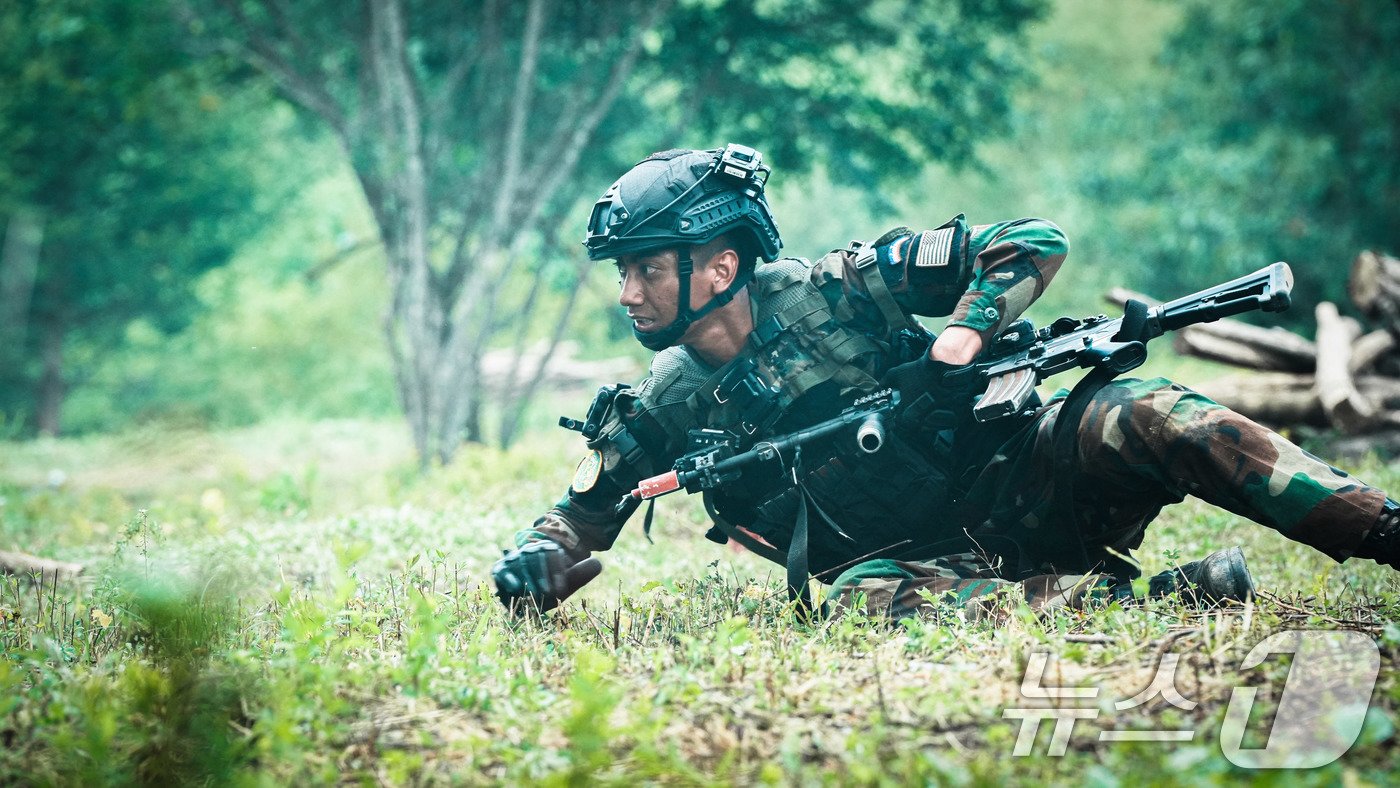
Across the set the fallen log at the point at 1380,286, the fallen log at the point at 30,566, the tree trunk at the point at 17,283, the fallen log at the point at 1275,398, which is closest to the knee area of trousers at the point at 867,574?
the fallen log at the point at 30,566

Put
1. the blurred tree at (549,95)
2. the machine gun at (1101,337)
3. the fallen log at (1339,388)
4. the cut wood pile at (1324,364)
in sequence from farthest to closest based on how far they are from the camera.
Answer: the blurred tree at (549,95), the cut wood pile at (1324,364), the fallen log at (1339,388), the machine gun at (1101,337)

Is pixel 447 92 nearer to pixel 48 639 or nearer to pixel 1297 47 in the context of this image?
pixel 48 639

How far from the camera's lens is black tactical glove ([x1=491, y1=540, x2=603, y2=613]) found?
14.0 feet

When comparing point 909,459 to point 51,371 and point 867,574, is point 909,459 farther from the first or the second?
point 51,371

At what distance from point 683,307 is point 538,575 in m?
1.22

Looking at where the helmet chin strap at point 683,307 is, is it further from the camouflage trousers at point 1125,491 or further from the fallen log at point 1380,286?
the fallen log at point 1380,286

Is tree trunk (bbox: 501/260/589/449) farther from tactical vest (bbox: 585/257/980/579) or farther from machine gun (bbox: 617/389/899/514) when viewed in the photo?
machine gun (bbox: 617/389/899/514)

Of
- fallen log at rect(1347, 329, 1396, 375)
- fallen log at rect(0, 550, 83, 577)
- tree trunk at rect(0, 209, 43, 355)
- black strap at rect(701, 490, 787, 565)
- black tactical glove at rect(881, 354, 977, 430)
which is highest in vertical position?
tree trunk at rect(0, 209, 43, 355)

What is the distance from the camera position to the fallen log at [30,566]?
5537 mm

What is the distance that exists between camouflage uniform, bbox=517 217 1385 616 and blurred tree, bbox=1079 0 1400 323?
13.8m

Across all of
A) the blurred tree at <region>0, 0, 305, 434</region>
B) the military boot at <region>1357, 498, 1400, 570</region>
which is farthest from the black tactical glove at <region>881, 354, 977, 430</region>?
the blurred tree at <region>0, 0, 305, 434</region>

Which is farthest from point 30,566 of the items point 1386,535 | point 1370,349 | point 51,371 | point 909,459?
point 51,371

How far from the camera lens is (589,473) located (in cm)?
466

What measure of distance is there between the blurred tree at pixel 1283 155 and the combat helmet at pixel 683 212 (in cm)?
1412
